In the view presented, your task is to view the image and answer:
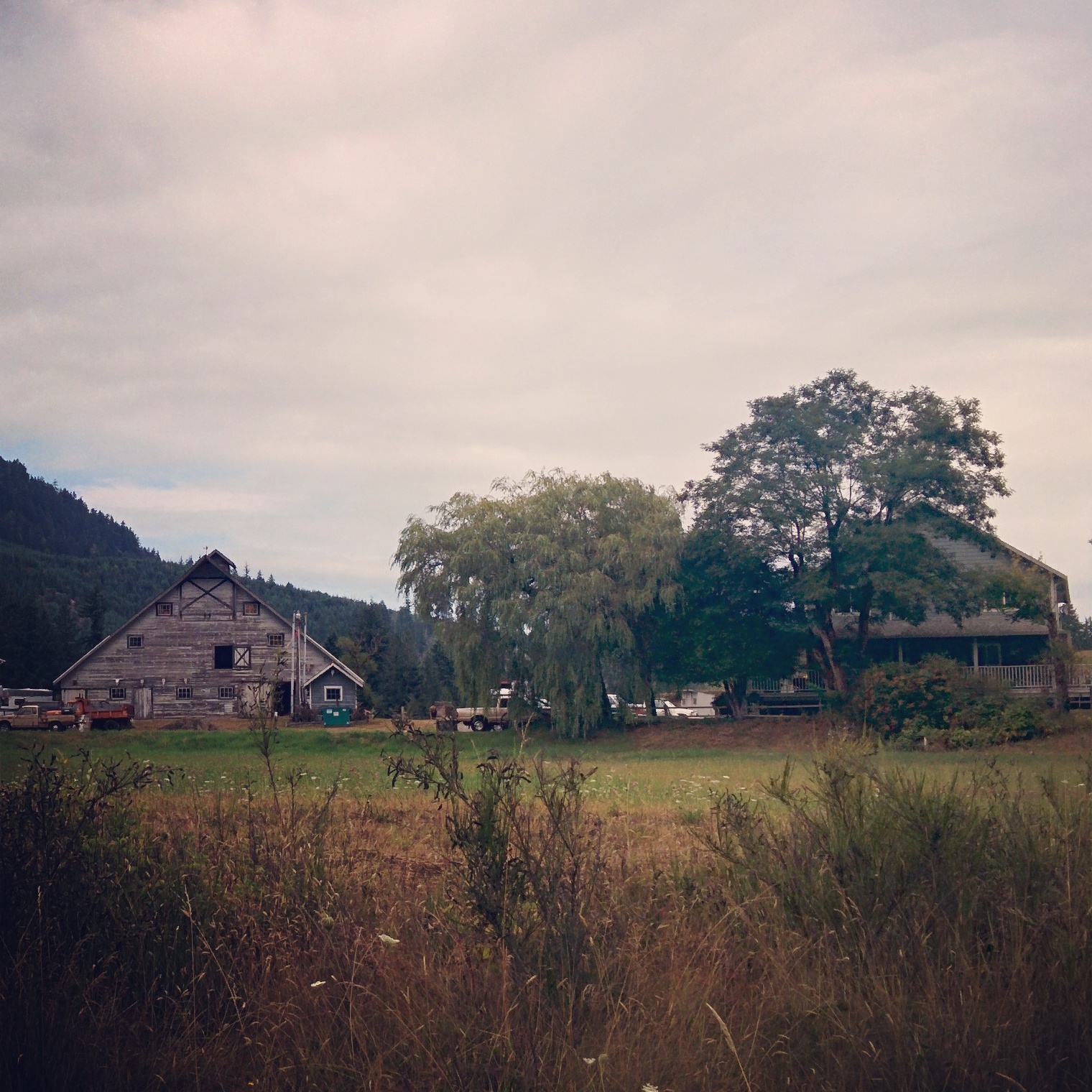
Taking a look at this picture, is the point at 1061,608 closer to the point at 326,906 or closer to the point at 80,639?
the point at 326,906

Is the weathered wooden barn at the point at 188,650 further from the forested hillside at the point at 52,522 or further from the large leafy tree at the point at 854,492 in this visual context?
the large leafy tree at the point at 854,492

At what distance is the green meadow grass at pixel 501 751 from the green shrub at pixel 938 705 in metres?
2.94

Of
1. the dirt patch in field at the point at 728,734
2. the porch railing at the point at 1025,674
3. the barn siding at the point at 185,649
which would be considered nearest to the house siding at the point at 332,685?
the barn siding at the point at 185,649

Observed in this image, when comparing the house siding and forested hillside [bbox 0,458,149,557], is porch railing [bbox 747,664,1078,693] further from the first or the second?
forested hillside [bbox 0,458,149,557]

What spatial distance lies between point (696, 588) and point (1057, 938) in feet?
95.0

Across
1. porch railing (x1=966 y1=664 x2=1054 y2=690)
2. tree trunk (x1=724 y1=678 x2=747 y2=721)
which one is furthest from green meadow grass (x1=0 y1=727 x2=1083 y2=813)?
porch railing (x1=966 y1=664 x2=1054 y2=690)

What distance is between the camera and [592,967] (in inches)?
176

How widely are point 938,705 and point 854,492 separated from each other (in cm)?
765

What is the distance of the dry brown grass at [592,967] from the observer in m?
3.93

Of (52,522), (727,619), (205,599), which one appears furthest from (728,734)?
(205,599)

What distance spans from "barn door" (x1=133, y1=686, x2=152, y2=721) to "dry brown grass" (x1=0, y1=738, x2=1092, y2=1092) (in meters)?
44.5

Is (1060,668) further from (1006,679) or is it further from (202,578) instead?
(202,578)

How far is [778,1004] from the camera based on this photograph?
423cm

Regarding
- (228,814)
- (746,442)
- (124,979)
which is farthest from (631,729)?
(124,979)
